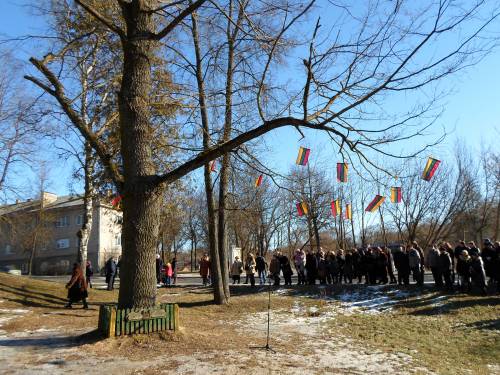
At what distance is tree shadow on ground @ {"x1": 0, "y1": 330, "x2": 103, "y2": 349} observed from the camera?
8.62 meters

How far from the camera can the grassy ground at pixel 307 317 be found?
8492 mm

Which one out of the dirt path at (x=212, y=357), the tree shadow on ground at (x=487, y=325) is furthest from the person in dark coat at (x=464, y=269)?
the dirt path at (x=212, y=357)

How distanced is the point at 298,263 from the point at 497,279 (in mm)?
8166

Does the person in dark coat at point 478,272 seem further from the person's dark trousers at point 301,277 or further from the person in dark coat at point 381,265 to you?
the person's dark trousers at point 301,277

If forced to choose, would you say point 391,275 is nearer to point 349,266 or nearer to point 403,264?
point 403,264

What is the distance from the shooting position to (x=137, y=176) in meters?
9.09

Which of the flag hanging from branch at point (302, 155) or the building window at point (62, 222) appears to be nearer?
the flag hanging from branch at point (302, 155)

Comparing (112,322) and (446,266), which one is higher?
(446,266)

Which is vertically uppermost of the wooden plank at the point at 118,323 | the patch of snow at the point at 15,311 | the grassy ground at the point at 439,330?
the patch of snow at the point at 15,311

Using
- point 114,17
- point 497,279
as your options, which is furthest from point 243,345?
point 497,279

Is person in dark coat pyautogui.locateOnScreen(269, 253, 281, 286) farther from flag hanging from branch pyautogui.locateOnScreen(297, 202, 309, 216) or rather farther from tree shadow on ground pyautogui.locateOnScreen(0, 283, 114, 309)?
tree shadow on ground pyautogui.locateOnScreen(0, 283, 114, 309)

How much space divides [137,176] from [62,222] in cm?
Result: 4872

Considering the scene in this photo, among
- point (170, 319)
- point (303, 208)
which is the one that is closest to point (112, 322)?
point (170, 319)

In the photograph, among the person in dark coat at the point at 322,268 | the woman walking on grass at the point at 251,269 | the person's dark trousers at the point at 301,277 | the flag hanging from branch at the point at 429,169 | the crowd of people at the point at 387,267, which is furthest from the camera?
the woman walking on grass at the point at 251,269
